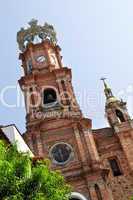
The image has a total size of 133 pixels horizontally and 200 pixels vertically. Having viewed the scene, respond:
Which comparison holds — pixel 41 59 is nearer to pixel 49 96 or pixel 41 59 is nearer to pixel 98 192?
pixel 49 96

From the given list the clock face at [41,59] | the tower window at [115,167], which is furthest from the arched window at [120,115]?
the clock face at [41,59]

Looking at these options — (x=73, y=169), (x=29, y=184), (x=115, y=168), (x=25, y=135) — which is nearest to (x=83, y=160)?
(x=73, y=169)

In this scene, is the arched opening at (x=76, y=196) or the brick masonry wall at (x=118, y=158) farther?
the brick masonry wall at (x=118, y=158)

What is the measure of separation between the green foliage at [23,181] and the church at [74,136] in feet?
43.6

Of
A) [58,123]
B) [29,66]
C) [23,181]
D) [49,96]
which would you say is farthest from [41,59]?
[23,181]

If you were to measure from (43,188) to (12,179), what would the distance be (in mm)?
1310

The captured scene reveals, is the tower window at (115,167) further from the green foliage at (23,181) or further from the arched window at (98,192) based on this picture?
the green foliage at (23,181)

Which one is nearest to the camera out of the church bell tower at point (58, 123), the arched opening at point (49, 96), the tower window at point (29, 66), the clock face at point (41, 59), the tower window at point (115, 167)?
the church bell tower at point (58, 123)

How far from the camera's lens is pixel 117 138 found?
98.0 feet

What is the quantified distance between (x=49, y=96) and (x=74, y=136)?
5.36 meters

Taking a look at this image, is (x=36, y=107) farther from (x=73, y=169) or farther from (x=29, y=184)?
(x=29, y=184)

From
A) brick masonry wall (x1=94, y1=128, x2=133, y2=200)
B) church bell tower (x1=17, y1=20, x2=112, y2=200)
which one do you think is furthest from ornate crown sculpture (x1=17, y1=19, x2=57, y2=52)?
brick masonry wall (x1=94, y1=128, x2=133, y2=200)

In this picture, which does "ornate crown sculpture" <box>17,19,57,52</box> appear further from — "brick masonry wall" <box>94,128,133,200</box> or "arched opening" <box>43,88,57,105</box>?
"brick masonry wall" <box>94,128,133,200</box>

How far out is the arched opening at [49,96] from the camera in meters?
32.9
